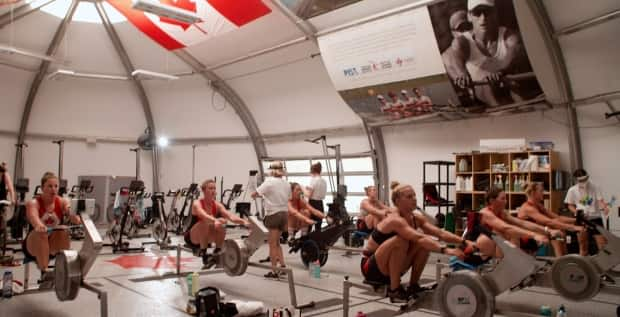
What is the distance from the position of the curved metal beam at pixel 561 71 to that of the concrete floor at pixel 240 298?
3.11 m

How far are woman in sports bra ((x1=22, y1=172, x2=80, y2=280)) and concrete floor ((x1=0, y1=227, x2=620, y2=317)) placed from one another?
0.46m

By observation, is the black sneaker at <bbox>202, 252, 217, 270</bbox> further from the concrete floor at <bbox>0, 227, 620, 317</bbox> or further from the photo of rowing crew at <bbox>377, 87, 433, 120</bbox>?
the photo of rowing crew at <bbox>377, 87, 433, 120</bbox>

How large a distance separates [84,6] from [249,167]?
598 cm

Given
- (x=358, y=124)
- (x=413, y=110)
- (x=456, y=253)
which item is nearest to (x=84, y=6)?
(x=358, y=124)

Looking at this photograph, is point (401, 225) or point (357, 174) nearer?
point (401, 225)

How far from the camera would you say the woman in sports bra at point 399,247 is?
3.94 metres

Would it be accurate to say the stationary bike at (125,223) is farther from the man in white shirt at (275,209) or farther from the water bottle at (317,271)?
the water bottle at (317,271)

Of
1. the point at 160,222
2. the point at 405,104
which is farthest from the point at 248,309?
the point at 160,222

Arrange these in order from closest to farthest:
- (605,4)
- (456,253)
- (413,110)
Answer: (456,253)
(605,4)
(413,110)

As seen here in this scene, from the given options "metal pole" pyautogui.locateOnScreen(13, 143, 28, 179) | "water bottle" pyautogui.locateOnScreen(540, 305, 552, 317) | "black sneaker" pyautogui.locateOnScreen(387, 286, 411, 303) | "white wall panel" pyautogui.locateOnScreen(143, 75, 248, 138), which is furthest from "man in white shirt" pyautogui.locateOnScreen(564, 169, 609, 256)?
"metal pole" pyautogui.locateOnScreen(13, 143, 28, 179)

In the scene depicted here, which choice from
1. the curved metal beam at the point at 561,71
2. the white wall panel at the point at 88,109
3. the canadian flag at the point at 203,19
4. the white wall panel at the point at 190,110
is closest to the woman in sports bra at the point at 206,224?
the canadian flag at the point at 203,19

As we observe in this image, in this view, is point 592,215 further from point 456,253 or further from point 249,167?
point 249,167

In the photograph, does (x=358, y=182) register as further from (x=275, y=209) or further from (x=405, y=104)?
(x=275, y=209)

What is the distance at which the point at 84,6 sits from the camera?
11719mm
